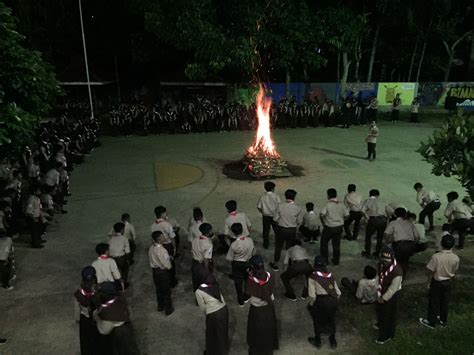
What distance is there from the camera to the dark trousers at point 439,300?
664 centimetres

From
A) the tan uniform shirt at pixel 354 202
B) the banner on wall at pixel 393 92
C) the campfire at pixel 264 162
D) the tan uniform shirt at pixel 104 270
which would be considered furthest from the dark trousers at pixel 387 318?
the banner on wall at pixel 393 92

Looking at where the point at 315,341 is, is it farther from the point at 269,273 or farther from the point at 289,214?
the point at 289,214

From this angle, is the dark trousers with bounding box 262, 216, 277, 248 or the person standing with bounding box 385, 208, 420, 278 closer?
the person standing with bounding box 385, 208, 420, 278

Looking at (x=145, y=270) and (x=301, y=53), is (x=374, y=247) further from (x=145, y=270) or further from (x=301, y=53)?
(x=301, y=53)

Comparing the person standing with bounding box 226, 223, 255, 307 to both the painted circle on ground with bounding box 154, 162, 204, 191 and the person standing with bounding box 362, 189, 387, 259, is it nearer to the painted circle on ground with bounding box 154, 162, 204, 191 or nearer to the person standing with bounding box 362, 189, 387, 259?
the person standing with bounding box 362, 189, 387, 259

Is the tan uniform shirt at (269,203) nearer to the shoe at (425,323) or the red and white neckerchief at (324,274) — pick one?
the red and white neckerchief at (324,274)

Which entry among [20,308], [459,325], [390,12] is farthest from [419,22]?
[20,308]

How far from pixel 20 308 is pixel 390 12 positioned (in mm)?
27430

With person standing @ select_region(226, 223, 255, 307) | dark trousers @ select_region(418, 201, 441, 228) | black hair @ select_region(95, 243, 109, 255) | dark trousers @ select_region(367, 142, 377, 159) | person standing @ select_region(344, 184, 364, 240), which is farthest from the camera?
dark trousers @ select_region(367, 142, 377, 159)

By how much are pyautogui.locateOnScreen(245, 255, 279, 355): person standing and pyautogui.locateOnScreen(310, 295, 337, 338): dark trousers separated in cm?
68

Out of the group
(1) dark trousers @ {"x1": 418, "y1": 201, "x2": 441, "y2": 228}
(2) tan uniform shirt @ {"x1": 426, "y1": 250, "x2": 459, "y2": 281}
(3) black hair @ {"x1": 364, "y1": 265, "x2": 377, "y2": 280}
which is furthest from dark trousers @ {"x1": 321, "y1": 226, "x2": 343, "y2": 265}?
(1) dark trousers @ {"x1": 418, "y1": 201, "x2": 441, "y2": 228}

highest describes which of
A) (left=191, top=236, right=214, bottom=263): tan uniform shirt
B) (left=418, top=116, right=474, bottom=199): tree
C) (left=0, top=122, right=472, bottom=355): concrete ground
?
(left=418, top=116, right=474, bottom=199): tree

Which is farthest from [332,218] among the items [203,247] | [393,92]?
[393,92]

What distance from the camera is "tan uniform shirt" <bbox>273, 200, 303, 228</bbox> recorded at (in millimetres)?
8531
